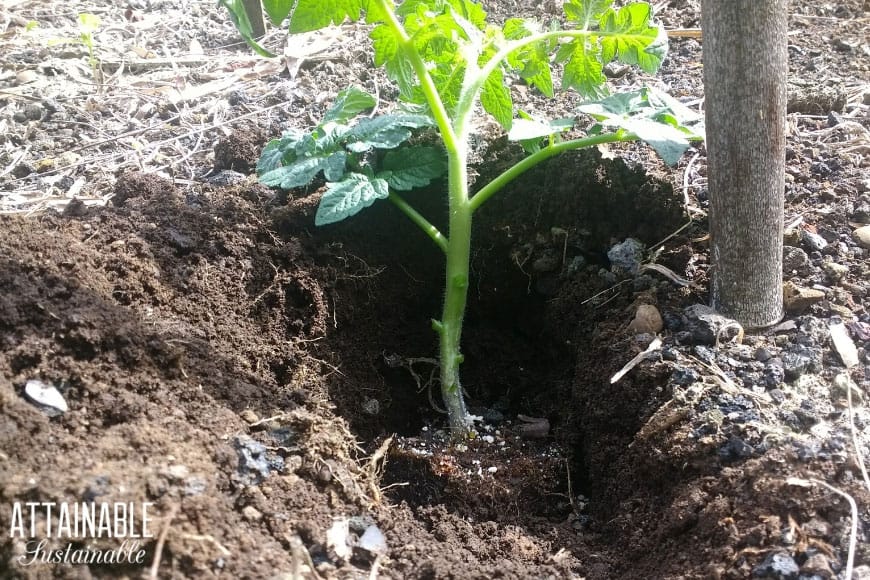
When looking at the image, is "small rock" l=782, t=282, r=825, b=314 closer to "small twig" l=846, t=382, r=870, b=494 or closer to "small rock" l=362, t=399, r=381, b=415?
"small twig" l=846, t=382, r=870, b=494

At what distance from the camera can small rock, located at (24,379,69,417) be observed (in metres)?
1.23

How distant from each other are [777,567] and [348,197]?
117 centimetres

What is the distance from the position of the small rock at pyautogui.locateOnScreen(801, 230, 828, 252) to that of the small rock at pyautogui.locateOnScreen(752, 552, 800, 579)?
34.9 inches

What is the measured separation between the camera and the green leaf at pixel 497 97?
1.76 meters

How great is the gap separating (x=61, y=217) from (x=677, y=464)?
59.4 inches

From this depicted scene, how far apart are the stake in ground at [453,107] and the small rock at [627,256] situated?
30 cm

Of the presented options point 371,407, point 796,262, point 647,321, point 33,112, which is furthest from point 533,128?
point 33,112

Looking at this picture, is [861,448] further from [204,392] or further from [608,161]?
[204,392]

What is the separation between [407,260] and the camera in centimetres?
212

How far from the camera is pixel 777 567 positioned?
1156 mm

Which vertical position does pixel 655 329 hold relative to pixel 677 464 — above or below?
above

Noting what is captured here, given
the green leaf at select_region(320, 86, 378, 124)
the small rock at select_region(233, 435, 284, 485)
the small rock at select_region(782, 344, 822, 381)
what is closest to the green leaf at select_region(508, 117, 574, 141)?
the green leaf at select_region(320, 86, 378, 124)

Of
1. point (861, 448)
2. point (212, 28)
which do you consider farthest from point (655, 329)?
point (212, 28)

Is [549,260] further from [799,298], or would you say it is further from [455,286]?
[799,298]
